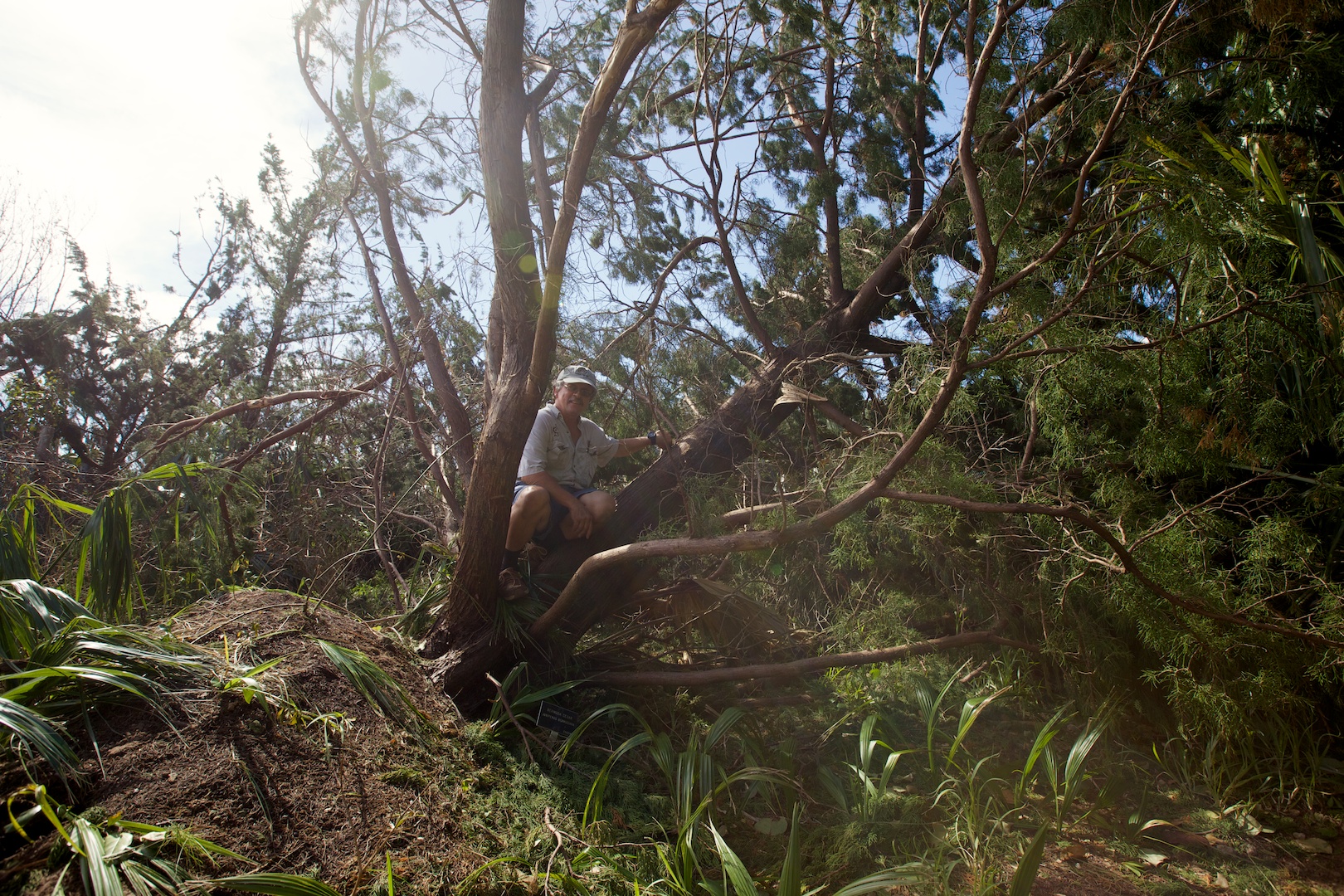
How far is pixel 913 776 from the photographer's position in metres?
3.52

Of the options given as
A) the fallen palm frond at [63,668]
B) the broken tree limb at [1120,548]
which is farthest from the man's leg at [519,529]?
the broken tree limb at [1120,548]

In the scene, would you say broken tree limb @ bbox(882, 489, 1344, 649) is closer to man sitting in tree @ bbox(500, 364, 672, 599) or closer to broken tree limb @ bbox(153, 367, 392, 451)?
man sitting in tree @ bbox(500, 364, 672, 599)

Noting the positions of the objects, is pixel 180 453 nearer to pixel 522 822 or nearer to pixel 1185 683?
pixel 522 822

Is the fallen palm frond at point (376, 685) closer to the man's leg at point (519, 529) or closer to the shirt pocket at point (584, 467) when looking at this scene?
the man's leg at point (519, 529)

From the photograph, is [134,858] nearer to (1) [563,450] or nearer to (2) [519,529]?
(2) [519,529]

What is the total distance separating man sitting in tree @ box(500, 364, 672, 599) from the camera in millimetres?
3918

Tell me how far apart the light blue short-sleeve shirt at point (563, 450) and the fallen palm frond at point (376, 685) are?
4.00 ft

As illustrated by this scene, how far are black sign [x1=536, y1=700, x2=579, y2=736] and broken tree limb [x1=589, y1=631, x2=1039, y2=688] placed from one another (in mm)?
319

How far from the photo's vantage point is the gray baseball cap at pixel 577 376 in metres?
4.04

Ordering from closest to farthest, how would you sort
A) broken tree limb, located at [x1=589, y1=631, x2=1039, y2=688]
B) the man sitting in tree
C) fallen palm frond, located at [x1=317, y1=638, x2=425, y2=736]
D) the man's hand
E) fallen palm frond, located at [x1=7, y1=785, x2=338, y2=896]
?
fallen palm frond, located at [x1=7, y1=785, x2=338, y2=896] < fallen palm frond, located at [x1=317, y1=638, x2=425, y2=736] < broken tree limb, located at [x1=589, y1=631, x2=1039, y2=688] < the man sitting in tree < the man's hand

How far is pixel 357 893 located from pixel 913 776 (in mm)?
2625

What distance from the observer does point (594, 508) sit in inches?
163

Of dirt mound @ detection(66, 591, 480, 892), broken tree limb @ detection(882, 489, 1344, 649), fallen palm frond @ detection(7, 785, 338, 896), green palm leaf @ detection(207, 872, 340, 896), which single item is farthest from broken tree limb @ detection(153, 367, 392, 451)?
broken tree limb @ detection(882, 489, 1344, 649)

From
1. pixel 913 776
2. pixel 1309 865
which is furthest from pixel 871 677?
pixel 1309 865
